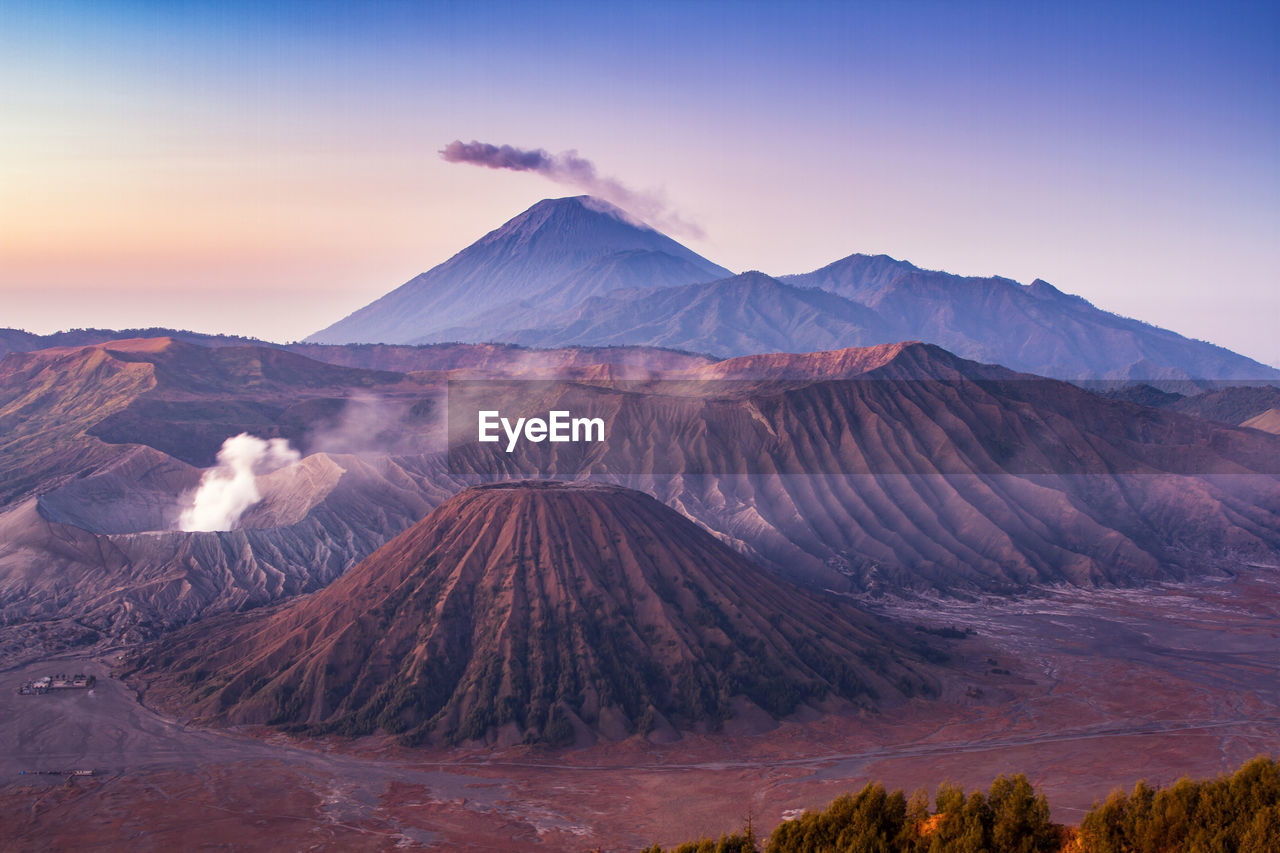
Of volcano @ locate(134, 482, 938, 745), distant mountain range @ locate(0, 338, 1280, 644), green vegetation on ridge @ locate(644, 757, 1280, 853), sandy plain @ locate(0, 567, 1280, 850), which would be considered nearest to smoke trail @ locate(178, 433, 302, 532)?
distant mountain range @ locate(0, 338, 1280, 644)

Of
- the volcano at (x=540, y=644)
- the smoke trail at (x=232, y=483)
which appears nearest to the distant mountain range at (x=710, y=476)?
the smoke trail at (x=232, y=483)

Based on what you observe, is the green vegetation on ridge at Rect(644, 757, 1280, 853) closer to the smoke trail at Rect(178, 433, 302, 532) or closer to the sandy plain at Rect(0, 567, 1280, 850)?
the sandy plain at Rect(0, 567, 1280, 850)

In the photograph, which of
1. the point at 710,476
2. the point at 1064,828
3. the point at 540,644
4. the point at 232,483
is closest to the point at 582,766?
the point at 540,644

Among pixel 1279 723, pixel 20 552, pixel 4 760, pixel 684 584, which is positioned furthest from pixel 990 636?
pixel 20 552

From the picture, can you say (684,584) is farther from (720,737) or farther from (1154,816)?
(1154,816)

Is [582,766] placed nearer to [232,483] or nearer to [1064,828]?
[1064,828]

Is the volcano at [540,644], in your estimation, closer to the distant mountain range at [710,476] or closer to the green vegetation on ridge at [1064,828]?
the distant mountain range at [710,476]
